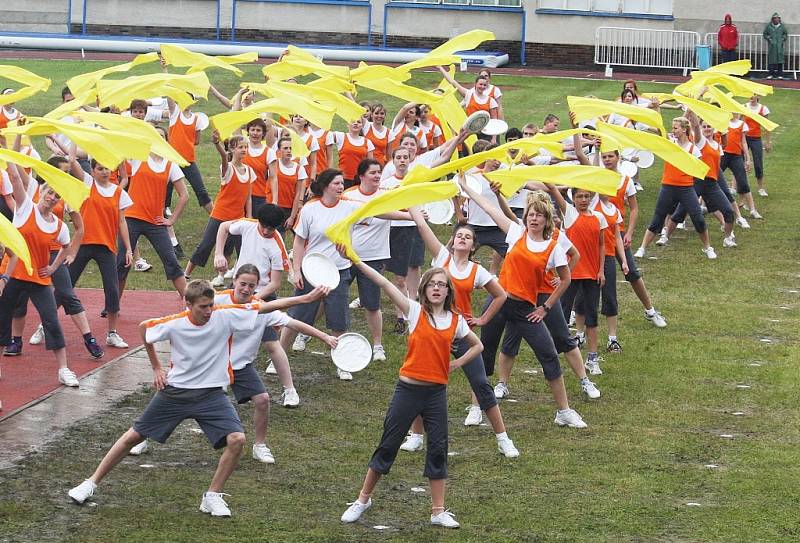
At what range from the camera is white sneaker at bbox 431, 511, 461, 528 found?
27.3 ft

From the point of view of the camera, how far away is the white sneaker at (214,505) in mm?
8320

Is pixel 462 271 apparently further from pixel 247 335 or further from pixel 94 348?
pixel 94 348

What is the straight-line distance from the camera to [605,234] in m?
12.4

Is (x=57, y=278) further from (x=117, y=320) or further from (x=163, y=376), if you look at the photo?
(x=163, y=376)

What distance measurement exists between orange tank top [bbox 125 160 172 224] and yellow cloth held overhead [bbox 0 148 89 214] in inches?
171

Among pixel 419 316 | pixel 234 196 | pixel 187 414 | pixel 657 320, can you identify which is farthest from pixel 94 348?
pixel 657 320

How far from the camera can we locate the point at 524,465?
9602mm

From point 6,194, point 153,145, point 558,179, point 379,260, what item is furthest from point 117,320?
point 558,179

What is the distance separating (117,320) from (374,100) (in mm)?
16212

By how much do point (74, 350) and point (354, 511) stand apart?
15.4 feet

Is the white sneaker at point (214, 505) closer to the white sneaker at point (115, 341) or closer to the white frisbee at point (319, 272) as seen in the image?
the white frisbee at point (319, 272)

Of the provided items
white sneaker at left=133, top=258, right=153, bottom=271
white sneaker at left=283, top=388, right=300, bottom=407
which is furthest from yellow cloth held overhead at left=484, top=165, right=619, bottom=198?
white sneaker at left=133, top=258, right=153, bottom=271

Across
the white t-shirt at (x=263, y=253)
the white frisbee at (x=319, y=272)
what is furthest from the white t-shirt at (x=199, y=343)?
the white t-shirt at (x=263, y=253)

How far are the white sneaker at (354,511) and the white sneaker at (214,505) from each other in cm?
73
